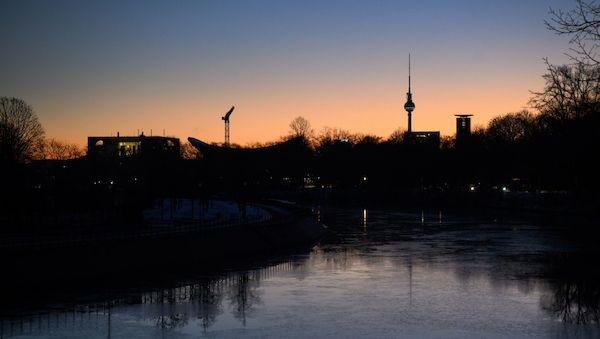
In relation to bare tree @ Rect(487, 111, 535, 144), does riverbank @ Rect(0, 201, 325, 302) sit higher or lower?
lower

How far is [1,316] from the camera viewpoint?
28.3 m

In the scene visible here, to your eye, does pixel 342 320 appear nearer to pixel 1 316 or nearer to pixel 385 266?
pixel 1 316

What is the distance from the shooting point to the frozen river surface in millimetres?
25531

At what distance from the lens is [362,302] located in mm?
31766

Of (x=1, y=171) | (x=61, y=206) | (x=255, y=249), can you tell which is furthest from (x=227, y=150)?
(x=255, y=249)

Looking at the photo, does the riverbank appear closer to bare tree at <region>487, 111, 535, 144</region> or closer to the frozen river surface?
the frozen river surface

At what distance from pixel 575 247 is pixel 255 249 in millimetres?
25731

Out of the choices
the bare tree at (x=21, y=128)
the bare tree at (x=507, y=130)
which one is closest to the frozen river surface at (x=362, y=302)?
the bare tree at (x=21, y=128)

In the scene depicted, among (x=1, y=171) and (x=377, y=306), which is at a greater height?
(x=1, y=171)

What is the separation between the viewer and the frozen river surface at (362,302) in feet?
83.8

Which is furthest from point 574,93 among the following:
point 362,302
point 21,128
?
point 21,128

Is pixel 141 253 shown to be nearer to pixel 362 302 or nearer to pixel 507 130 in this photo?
pixel 362 302

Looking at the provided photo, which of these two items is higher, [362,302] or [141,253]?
[141,253]

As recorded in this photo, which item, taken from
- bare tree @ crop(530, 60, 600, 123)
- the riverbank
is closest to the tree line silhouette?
bare tree @ crop(530, 60, 600, 123)
